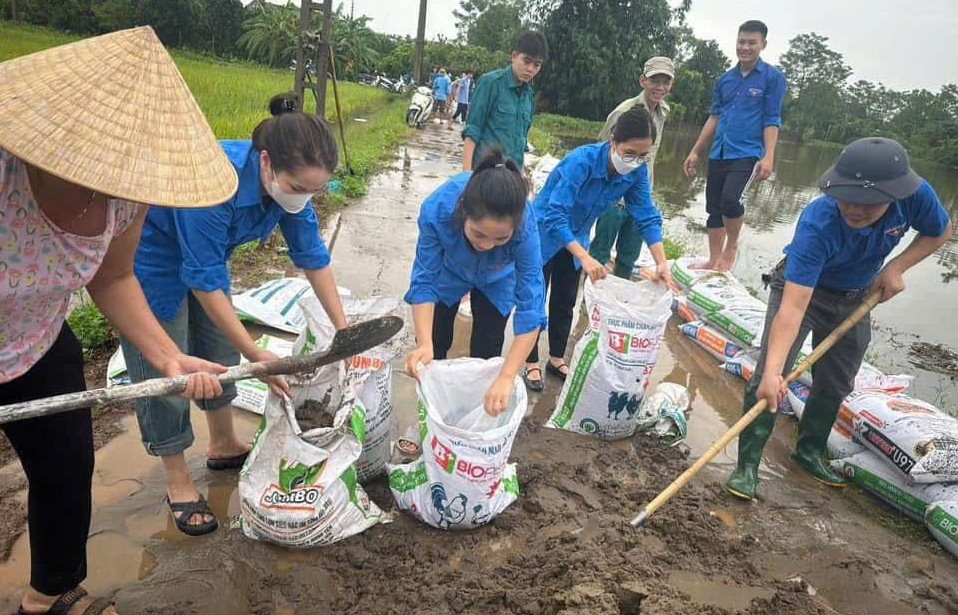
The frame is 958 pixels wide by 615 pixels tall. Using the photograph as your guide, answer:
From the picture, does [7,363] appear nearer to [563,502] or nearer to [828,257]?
[563,502]

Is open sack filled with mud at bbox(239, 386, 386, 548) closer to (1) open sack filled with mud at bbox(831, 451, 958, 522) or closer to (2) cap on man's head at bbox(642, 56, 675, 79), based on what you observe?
(1) open sack filled with mud at bbox(831, 451, 958, 522)

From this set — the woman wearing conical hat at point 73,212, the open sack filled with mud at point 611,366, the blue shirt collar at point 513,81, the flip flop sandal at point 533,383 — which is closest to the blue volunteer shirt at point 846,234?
the open sack filled with mud at point 611,366

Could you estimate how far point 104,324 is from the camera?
2.89 meters

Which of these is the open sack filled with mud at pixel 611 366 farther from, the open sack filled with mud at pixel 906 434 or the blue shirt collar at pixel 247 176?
the blue shirt collar at pixel 247 176

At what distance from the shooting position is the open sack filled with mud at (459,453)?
75.6 inches

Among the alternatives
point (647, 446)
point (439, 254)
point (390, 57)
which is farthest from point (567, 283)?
point (390, 57)

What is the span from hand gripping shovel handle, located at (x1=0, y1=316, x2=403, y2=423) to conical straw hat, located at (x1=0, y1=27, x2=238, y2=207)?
19.2 inches

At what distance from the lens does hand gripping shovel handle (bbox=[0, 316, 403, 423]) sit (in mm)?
1209

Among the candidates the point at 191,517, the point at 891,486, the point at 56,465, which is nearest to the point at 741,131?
the point at 891,486

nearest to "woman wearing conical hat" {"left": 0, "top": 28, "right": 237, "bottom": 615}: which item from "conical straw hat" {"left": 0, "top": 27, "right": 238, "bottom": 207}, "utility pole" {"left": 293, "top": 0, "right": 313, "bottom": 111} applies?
"conical straw hat" {"left": 0, "top": 27, "right": 238, "bottom": 207}

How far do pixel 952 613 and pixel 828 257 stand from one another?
1.27m

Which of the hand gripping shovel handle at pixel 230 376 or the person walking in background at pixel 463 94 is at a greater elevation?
the person walking in background at pixel 463 94

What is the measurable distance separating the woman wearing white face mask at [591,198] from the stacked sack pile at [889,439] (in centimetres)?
107

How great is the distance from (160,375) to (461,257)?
1.06 m
